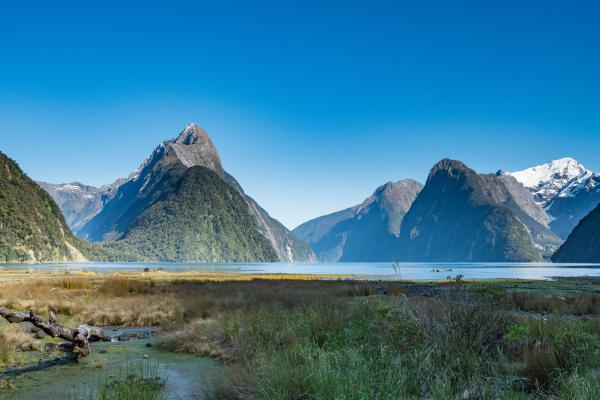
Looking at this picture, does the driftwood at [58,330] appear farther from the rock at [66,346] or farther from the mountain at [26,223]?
the mountain at [26,223]

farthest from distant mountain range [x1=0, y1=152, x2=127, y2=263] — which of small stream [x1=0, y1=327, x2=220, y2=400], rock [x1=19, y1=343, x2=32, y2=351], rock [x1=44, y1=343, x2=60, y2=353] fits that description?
small stream [x1=0, y1=327, x2=220, y2=400]

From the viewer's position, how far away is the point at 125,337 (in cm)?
1493

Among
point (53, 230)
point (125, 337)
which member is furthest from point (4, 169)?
point (125, 337)

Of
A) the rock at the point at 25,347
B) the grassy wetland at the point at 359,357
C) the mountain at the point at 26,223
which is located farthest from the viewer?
the mountain at the point at 26,223

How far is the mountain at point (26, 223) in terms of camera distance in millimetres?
153750

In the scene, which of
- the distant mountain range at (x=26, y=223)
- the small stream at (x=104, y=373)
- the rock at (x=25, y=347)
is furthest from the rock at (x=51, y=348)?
the distant mountain range at (x=26, y=223)

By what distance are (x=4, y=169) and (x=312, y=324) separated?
19281 centimetres

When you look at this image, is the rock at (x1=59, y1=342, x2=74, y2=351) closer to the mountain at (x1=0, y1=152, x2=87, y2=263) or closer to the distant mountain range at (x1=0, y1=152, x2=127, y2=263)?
the distant mountain range at (x1=0, y1=152, x2=127, y2=263)

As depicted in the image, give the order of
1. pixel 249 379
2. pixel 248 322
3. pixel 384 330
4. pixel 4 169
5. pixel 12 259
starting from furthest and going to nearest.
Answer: pixel 4 169 < pixel 12 259 < pixel 248 322 < pixel 384 330 < pixel 249 379

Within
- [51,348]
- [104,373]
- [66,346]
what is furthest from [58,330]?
[104,373]

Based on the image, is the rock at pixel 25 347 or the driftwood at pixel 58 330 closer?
the driftwood at pixel 58 330

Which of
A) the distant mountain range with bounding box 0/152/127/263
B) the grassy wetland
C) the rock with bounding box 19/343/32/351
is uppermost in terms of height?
the distant mountain range with bounding box 0/152/127/263

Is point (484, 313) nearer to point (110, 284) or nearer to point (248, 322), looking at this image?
point (248, 322)

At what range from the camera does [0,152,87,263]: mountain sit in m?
154
